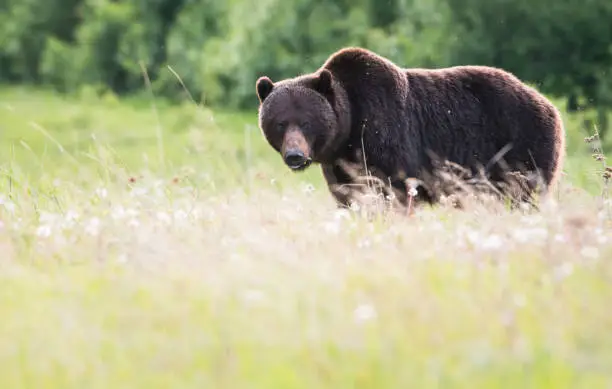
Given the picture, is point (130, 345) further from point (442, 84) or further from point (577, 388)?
point (442, 84)

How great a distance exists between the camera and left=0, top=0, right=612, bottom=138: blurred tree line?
18.3 meters

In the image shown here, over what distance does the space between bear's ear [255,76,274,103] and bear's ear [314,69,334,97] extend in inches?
15.7

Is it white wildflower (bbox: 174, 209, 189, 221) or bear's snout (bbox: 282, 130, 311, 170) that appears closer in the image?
white wildflower (bbox: 174, 209, 189, 221)

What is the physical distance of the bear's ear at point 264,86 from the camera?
26.5 feet

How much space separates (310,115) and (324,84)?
0.27m

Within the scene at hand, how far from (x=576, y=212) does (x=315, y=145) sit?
9.88 feet

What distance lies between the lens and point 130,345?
12.9 ft

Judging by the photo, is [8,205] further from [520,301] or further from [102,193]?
[520,301]

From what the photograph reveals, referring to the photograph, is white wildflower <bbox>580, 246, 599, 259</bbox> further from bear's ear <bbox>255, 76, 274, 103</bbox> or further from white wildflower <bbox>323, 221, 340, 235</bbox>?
bear's ear <bbox>255, 76, 274, 103</bbox>

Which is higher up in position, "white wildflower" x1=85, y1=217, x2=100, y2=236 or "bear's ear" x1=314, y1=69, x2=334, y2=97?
"bear's ear" x1=314, y1=69, x2=334, y2=97

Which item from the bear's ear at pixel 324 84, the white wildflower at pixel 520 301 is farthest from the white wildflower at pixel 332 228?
the bear's ear at pixel 324 84

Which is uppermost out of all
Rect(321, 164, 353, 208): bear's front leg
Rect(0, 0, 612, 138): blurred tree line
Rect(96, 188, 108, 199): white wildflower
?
Rect(96, 188, 108, 199): white wildflower

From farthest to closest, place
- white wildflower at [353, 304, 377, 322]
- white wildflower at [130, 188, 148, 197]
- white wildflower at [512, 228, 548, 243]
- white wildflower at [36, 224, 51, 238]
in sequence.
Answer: white wildflower at [130, 188, 148, 197] → white wildflower at [36, 224, 51, 238] → white wildflower at [512, 228, 548, 243] → white wildflower at [353, 304, 377, 322]

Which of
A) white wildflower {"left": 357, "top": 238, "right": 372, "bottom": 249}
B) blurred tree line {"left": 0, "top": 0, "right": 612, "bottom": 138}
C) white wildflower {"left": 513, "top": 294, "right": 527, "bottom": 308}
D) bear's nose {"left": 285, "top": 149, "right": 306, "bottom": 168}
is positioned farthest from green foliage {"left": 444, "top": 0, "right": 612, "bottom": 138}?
white wildflower {"left": 513, "top": 294, "right": 527, "bottom": 308}
